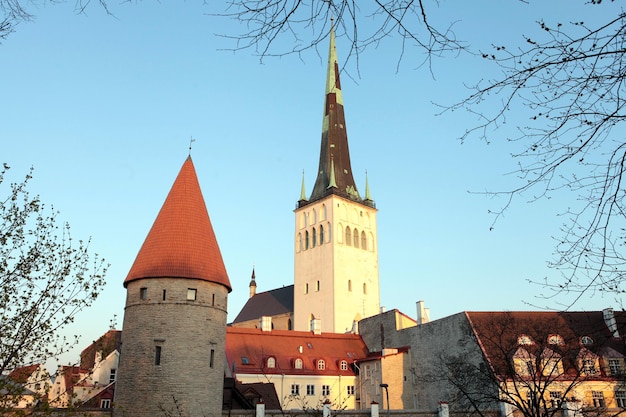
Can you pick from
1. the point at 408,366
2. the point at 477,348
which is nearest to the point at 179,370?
the point at 477,348

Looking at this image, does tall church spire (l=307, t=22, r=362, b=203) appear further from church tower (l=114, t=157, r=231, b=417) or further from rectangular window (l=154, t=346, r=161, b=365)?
rectangular window (l=154, t=346, r=161, b=365)

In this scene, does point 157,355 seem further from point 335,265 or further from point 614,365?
point 335,265

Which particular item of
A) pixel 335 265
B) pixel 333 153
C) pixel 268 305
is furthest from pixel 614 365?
pixel 268 305

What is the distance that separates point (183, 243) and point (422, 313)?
877 inches

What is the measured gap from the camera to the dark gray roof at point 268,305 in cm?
6175

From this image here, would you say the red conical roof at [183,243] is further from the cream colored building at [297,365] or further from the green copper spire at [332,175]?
the green copper spire at [332,175]

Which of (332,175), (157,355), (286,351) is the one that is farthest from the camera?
(332,175)

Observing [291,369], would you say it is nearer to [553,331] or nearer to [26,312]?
[553,331]

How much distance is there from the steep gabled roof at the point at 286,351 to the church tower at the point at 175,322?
1289 cm

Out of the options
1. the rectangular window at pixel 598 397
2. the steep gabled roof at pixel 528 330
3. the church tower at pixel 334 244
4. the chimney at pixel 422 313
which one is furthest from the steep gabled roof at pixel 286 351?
the rectangular window at pixel 598 397

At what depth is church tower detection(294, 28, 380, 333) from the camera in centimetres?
5366

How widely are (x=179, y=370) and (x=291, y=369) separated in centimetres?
1721

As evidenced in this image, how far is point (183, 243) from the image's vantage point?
24203 millimetres

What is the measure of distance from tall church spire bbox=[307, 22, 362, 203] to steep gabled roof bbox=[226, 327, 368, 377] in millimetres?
19309
